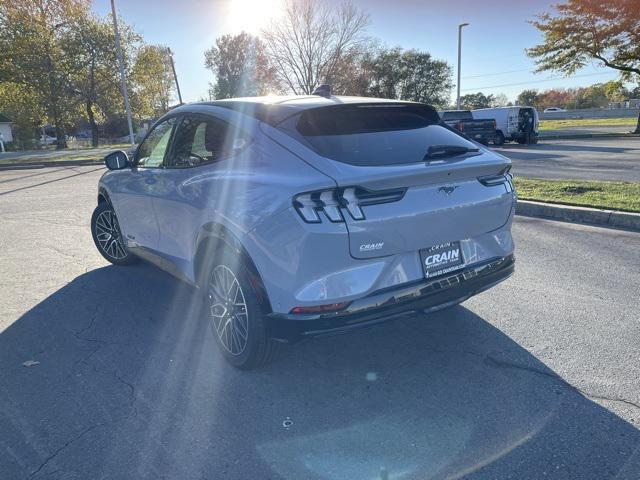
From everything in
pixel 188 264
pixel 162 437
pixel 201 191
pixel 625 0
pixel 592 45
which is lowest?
pixel 162 437

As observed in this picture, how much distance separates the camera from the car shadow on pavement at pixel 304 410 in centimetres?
229

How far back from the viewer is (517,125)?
22.8m

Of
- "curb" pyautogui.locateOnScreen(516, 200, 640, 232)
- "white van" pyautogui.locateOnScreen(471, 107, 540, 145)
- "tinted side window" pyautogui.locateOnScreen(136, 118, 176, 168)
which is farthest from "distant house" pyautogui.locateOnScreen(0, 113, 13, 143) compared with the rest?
"curb" pyautogui.locateOnScreen(516, 200, 640, 232)

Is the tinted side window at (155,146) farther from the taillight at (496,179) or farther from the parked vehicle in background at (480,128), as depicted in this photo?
the parked vehicle in background at (480,128)

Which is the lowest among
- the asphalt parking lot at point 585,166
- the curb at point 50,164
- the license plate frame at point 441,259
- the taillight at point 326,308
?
the asphalt parking lot at point 585,166

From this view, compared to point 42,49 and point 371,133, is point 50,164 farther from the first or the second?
point 371,133

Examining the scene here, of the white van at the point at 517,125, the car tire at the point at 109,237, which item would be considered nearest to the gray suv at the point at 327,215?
the car tire at the point at 109,237

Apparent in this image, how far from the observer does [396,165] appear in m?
2.79

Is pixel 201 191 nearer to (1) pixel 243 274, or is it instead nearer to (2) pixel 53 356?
(1) pixel 243 274

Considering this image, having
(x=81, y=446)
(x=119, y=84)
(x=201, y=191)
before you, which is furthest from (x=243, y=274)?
→ (x=119, y=84)

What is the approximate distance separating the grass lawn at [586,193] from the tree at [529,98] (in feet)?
239

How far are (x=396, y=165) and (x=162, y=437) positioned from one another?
2024 millimetres

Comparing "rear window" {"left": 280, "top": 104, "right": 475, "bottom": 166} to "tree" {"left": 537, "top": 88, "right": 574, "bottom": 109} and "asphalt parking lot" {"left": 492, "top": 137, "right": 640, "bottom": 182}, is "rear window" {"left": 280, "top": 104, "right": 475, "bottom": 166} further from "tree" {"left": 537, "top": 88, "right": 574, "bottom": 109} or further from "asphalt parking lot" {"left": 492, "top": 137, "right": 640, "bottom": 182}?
"tree" {"left": 537, "top": 88, "right": 574, "bottom": 109}

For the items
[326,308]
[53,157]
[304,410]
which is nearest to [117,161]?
[326,308]
